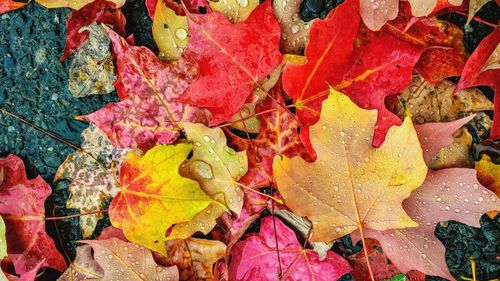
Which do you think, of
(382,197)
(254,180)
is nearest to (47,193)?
(254,180)

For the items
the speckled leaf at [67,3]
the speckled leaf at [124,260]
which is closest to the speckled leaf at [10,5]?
the speckled leaf at [67,3]

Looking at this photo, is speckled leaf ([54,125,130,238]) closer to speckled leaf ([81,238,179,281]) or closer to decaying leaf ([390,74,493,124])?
speckled leaf ([81,238,179,281])

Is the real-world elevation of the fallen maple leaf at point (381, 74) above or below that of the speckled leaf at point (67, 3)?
below

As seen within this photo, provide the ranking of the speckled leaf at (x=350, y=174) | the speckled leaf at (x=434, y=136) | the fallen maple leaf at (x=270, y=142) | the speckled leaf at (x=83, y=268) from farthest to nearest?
the speckled leaf at (x=83, y=268)
the fallen maple leaf at (x=270, y=142)
the speckled leaf at (x=434, y=136)
the speckled leaf at (x=350, y=174)

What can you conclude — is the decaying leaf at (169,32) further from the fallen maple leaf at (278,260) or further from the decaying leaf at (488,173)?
the decaying leaf at (488,173)

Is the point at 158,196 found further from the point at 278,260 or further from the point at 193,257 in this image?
the point at 278,260

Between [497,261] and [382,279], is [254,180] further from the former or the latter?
[497,261]
